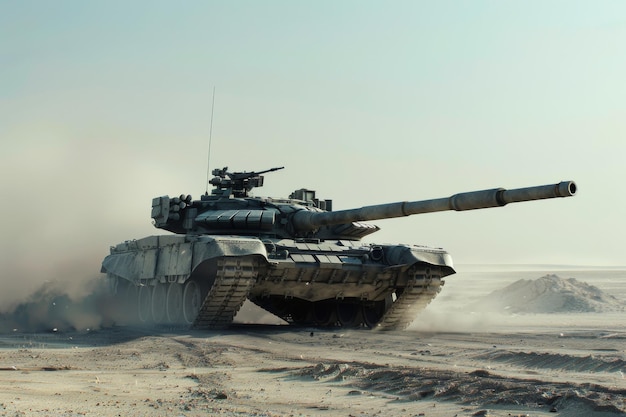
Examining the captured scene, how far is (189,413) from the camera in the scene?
24.6 ft

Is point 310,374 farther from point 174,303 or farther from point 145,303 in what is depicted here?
point 145,303

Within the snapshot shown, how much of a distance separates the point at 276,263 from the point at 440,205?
351 cm

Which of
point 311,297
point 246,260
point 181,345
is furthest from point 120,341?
point 311,297

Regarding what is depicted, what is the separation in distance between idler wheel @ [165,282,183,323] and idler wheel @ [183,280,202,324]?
0.29 metres

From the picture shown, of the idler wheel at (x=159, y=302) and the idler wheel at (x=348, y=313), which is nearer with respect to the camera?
the idler wheel at (x=159, y=302)

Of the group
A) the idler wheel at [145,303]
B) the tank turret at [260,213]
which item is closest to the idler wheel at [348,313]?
the tank turret at [260,213]

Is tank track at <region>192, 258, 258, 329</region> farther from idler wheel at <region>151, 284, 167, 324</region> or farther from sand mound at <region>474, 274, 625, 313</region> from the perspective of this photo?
sand mound at <region>474, 274, 625, 313</region>

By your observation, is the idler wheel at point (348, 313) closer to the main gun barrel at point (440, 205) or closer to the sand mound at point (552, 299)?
→ the main gun barrel at point (440, 205)

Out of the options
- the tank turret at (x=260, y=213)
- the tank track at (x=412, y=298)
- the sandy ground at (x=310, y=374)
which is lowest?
the sandy ground at (x=310, y=374)

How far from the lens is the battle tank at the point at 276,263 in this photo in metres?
17.2

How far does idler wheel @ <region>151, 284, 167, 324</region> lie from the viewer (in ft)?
67.1

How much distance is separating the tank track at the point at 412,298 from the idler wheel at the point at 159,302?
464cm

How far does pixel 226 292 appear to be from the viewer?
17.2 metres

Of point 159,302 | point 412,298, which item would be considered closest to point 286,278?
point 412,298
